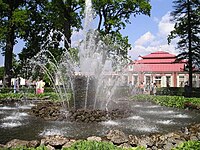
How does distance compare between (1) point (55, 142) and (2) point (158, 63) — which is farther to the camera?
(2) point (158, 63)

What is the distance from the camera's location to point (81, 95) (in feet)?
41.8

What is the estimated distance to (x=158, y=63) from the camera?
5194 centimetres

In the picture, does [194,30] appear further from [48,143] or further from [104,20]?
[48,143]

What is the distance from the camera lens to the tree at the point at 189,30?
1169 inches

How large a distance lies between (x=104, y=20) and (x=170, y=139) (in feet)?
84.6

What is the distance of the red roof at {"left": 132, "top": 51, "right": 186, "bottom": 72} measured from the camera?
50184 mm

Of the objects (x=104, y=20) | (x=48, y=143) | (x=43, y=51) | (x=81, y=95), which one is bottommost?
(x=48, y=143)

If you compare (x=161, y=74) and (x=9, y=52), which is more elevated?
(x=9, y=52)

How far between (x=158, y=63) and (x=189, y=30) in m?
22.4

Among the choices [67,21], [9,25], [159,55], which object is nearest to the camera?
[9,25]

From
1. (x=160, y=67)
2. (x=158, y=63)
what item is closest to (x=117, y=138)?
(x=160, y=67)

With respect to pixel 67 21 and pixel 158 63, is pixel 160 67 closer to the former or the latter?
pixel 158 63

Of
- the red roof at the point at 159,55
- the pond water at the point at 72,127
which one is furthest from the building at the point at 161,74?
the pond water at the point at 72,127

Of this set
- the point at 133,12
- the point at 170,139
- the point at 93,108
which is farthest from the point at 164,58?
the point at 170,139
